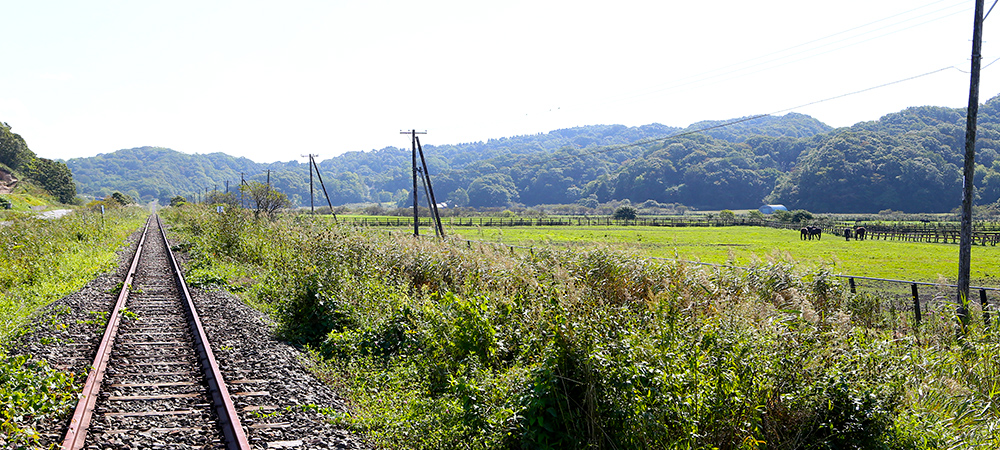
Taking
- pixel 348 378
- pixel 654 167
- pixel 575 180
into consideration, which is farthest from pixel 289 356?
pixel 575 180

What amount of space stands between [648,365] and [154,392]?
532cm

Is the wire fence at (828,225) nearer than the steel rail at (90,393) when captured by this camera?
No

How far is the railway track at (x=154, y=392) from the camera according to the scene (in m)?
5.07

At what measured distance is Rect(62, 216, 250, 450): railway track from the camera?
5.07m

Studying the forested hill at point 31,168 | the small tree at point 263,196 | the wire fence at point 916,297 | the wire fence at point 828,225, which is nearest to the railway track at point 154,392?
the wire fence at point 916,297

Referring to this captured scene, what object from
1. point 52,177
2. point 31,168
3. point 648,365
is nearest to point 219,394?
point 648,365

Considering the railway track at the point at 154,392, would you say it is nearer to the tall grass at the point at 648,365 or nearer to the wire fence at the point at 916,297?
the tall grass at the point at 648,365

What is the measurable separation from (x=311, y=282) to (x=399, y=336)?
2.81m

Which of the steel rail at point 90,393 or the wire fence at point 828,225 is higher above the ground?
the steel rail at point 90,393

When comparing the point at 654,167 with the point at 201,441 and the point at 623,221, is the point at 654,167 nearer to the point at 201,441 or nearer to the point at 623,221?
the point at 623,221

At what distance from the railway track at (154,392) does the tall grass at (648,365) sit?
1.28m

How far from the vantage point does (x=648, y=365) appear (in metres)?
4.73

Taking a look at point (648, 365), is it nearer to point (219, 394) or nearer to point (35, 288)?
point (219, 394)

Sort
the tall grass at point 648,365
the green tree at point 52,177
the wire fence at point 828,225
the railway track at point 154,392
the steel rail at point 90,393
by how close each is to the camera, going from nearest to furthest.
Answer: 1. the tall grass at point 648,365
2. the steel rail at point 90,393
3. the railway track at point 154,392
4. the wire fence at point 828,225
5. the green tree at point 52,177
